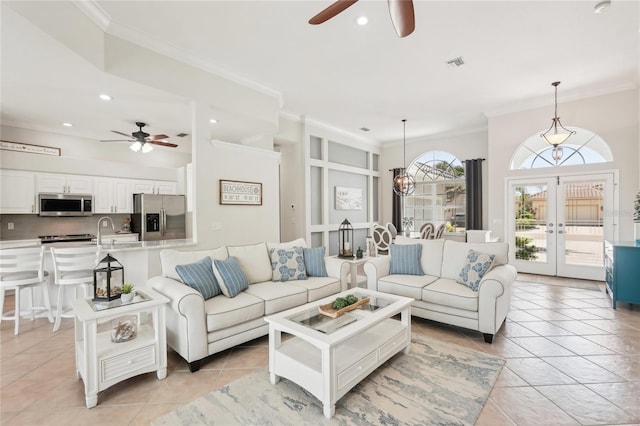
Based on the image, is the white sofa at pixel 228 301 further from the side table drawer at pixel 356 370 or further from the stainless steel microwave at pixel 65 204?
the stainless steel microwave at pixel 65 204

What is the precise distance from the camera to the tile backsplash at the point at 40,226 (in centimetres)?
514

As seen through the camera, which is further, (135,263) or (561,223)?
(561,223)

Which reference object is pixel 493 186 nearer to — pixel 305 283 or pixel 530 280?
pixel 530 280

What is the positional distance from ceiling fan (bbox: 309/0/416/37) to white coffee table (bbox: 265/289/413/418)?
2.27 m

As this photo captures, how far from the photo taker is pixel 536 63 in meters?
4.11

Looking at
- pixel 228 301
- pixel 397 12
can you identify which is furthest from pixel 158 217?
pixel 397 12

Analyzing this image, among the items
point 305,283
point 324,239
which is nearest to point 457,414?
point 305,283

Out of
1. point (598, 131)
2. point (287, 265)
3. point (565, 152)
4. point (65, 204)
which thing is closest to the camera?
point (287, 265)

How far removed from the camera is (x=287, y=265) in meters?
3.60

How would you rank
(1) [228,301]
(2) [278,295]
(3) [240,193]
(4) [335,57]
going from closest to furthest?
1. (1) [228,301]
2. (2) [278,295]
3. (4) [335,57]
4. (3) [240,193]

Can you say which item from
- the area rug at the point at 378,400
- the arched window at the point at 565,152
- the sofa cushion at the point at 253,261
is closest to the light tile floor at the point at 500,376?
the area rug at the point at 378,400

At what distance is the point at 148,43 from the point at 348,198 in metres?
5.32

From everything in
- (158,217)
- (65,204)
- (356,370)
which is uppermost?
(65,204)

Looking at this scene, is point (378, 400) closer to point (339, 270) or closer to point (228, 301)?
point (228, 301)
